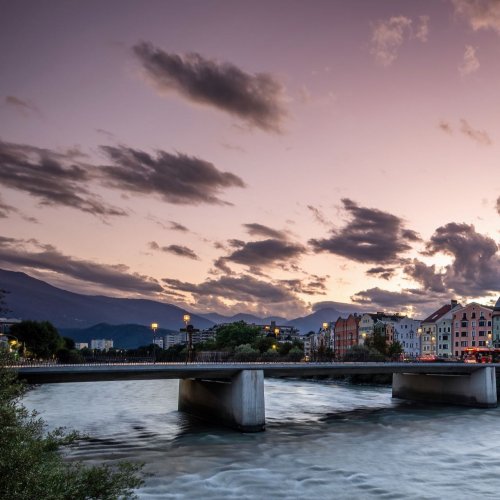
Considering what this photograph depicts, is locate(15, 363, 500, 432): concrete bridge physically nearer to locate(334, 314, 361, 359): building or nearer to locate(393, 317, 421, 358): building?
locate(393, 317, 421, 358): building

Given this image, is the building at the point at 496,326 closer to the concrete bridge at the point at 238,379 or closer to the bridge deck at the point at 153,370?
the concrete bridge at the point at 238,379

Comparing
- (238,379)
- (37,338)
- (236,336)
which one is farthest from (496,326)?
(37,338)

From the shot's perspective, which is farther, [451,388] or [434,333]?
[434,333]

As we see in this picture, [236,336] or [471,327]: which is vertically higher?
[471,327]

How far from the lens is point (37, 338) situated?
129 meters

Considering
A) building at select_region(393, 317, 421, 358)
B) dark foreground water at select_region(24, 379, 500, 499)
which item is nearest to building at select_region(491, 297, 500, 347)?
building at select_region(393, 317, 421, 358)

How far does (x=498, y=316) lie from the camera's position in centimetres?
13738

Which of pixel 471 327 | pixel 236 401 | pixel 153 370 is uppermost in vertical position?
pixel 471 327

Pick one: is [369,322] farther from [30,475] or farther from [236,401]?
[30,475]

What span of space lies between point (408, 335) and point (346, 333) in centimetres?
2285

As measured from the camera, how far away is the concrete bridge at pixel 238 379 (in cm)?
4662

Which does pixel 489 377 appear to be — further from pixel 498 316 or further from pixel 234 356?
pixel 498 316

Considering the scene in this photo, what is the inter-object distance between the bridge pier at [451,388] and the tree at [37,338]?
81.2 meters

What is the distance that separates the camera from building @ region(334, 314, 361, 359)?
586ft
